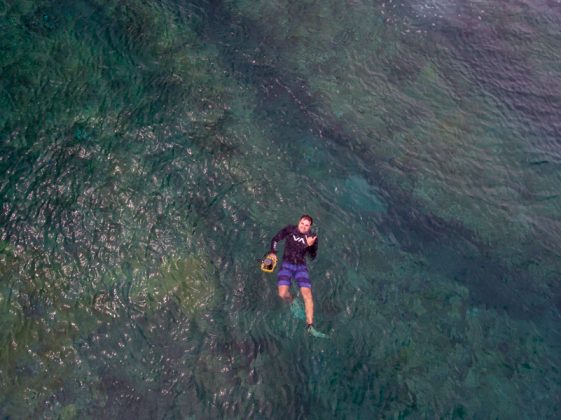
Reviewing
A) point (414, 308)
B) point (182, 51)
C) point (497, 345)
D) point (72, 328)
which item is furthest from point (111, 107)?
point (497, 345)

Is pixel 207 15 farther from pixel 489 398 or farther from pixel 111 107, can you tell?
pixel 489 398

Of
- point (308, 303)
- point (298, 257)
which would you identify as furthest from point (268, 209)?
point (308, 303)

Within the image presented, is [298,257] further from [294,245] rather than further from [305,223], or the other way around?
[305,223]

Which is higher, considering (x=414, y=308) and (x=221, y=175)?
(x=221, y=175)

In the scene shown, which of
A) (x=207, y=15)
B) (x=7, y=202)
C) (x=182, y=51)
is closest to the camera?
(x=7, y=202)

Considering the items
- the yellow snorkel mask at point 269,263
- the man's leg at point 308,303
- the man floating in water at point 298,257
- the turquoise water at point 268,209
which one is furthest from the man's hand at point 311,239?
the turquoise water at point 268,209

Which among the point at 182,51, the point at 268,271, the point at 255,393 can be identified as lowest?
the point at 255,393

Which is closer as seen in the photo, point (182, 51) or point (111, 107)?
point (111, 107)

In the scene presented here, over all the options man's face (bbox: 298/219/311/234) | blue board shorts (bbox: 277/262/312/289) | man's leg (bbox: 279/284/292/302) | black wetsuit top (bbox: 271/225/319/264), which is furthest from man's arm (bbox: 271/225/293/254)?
man's leg (bbox: 279/284/292/302)
